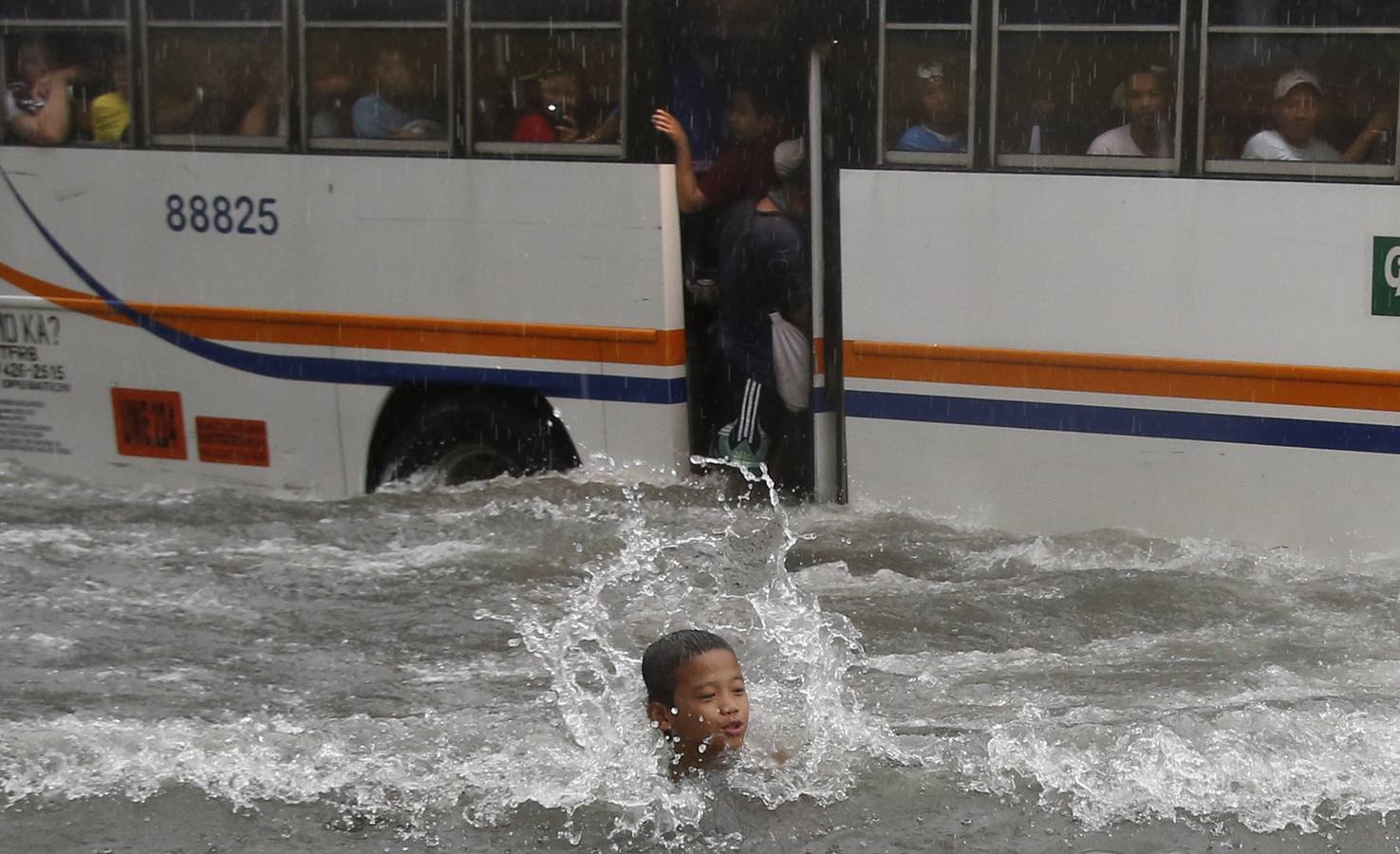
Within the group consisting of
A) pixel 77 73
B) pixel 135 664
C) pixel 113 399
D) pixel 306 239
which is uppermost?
pixel 77 73

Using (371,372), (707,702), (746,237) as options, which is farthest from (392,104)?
(707,702)

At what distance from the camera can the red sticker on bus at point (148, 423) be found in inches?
370

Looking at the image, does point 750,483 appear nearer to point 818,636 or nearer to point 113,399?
point 818,636

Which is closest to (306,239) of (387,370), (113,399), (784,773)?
(387,370)

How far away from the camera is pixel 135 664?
723 cm

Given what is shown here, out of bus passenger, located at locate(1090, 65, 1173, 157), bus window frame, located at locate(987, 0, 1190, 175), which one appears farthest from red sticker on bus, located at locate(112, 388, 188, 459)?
bus passenger, located at locate(1090, 65, 1173, 157)

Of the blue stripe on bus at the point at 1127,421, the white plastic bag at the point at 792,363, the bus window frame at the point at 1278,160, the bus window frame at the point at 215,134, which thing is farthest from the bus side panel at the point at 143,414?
the bus window frame at the point at 1278,160

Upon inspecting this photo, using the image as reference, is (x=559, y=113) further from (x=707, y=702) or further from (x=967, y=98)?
(x=707, y=702)

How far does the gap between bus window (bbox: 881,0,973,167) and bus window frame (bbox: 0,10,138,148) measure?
3534 millimetres

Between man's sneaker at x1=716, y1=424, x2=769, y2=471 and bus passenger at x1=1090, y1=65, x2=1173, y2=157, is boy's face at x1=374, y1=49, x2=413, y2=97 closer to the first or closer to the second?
man's sneaker at x1=716, y1=424, x2=769, y2=471

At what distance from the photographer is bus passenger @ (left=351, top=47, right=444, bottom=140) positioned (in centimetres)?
853

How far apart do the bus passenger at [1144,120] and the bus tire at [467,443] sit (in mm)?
2738

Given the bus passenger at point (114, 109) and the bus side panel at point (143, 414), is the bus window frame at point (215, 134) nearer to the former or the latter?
the bus passenger at point (114, 109)

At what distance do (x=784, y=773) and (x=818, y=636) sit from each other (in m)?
1.20
